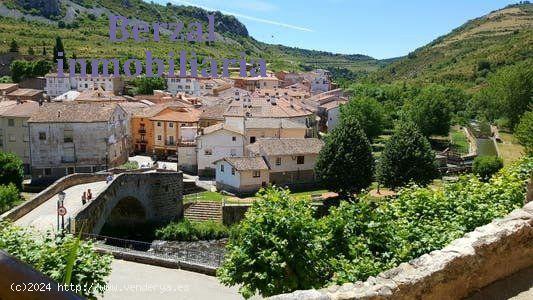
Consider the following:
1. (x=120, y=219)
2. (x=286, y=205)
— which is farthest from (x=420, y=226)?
(x=120, y=219)

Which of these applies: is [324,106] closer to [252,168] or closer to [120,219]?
[252,168]

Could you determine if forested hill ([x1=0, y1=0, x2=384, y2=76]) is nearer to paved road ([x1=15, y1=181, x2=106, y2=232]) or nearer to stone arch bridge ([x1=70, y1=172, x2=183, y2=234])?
stone arch bridge ([x1=70, y1=172, x2=183, y2=234])

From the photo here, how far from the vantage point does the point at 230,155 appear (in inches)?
2089

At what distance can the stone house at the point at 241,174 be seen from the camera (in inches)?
1828

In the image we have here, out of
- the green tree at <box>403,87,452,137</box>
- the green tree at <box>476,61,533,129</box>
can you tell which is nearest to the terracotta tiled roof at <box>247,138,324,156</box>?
the green tree at <box>403,87,452,137</box>

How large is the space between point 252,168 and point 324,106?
39474 mm

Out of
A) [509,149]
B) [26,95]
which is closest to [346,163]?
[509,149]

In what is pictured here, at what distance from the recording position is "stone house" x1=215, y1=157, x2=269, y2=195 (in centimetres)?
4644

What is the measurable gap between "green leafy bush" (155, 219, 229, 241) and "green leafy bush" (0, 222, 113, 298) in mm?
25132

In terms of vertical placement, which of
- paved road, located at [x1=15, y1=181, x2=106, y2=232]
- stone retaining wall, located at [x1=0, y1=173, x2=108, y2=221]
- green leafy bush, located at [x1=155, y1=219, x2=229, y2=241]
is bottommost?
green leafy bush, located at [x1=155, y1=219, x2=229, y2=241]

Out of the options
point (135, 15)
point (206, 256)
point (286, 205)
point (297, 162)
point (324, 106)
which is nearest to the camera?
point (286, 205)

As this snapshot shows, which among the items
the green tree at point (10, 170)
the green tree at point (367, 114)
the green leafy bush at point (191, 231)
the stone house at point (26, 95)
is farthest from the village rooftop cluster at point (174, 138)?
the green leafy bush at point (191, 231)

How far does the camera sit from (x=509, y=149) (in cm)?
6166

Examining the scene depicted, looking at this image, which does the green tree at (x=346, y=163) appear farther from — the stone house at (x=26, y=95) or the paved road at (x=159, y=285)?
the stone house at (x=26, y=95)
